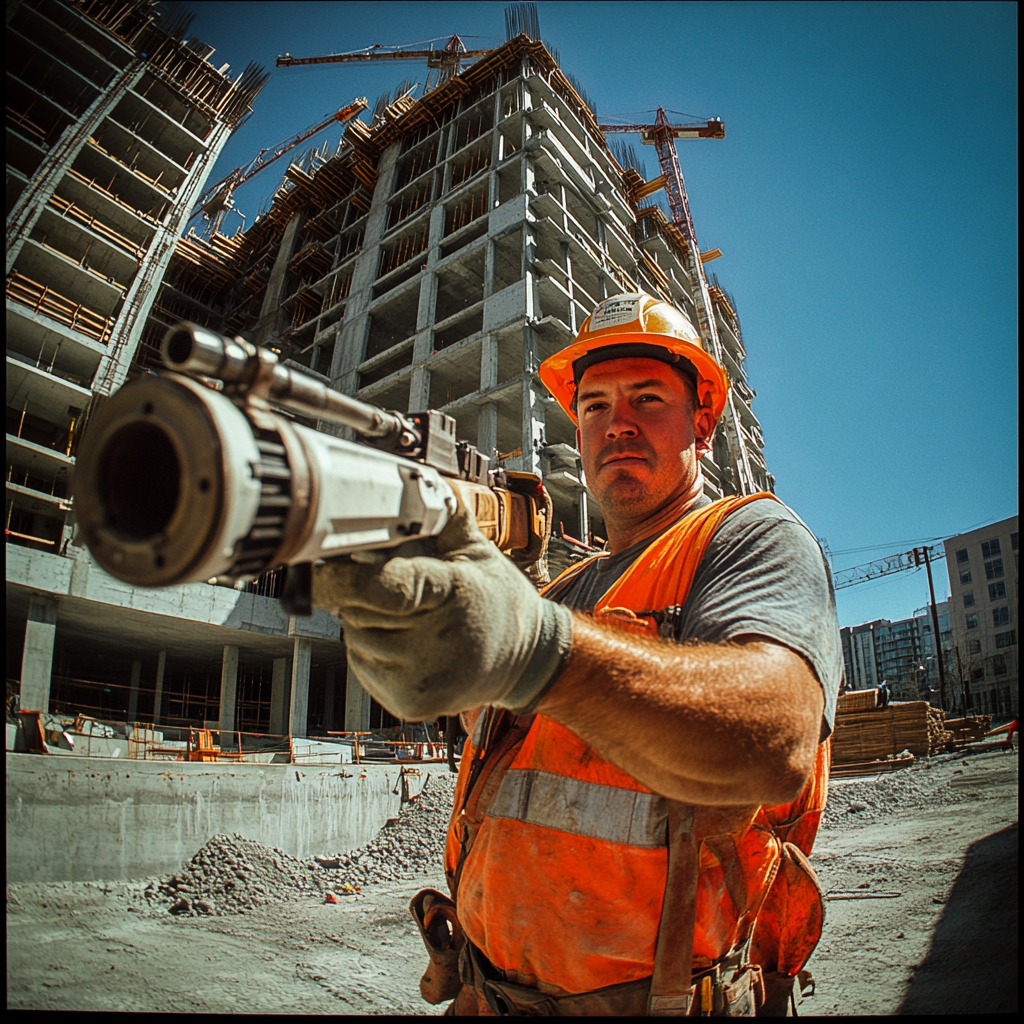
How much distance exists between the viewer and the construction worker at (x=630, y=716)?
1.03 m

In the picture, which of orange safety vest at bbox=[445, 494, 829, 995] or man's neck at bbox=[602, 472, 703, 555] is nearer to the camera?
orange safety vest at bbox=[445, 494, 829, 995]

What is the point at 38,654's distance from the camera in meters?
16.5

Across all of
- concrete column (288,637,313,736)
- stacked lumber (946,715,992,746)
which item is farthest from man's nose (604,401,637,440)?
stacked lumber (946,715,992,746)

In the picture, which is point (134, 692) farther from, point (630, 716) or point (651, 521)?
point (630, 716)

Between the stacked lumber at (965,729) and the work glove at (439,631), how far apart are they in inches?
1030

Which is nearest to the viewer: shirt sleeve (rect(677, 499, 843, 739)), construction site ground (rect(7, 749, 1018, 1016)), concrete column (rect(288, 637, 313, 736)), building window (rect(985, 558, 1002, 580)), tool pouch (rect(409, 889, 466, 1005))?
shirt sleeve (rect(677, 499, 843, 739))

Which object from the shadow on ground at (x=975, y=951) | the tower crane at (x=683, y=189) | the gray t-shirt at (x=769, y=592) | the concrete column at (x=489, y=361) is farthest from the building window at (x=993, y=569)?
the gray t-shirt at (x=769, y=592)

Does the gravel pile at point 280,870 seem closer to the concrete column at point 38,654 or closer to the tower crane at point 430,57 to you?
the concrete column at point 38,654

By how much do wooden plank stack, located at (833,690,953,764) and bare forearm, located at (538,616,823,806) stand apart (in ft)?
60.7

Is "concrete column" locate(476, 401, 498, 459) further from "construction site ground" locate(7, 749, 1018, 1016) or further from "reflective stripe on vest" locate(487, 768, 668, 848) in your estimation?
"reflective stripe on vest" locate(487, 768, 668, 848)

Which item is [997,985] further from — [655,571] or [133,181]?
[133,181]

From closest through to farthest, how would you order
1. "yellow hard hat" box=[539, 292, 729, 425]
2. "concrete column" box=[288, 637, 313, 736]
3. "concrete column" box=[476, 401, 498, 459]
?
1. "yellow hard hat" box=[539, 292, 729, 425]
2. "concrete column" box=[288, 637, 313, 736]
3. "concrete column" box=[476, 401, 498, 459]

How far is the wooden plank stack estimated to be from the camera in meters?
16.2

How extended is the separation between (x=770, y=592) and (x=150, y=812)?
11.4m
